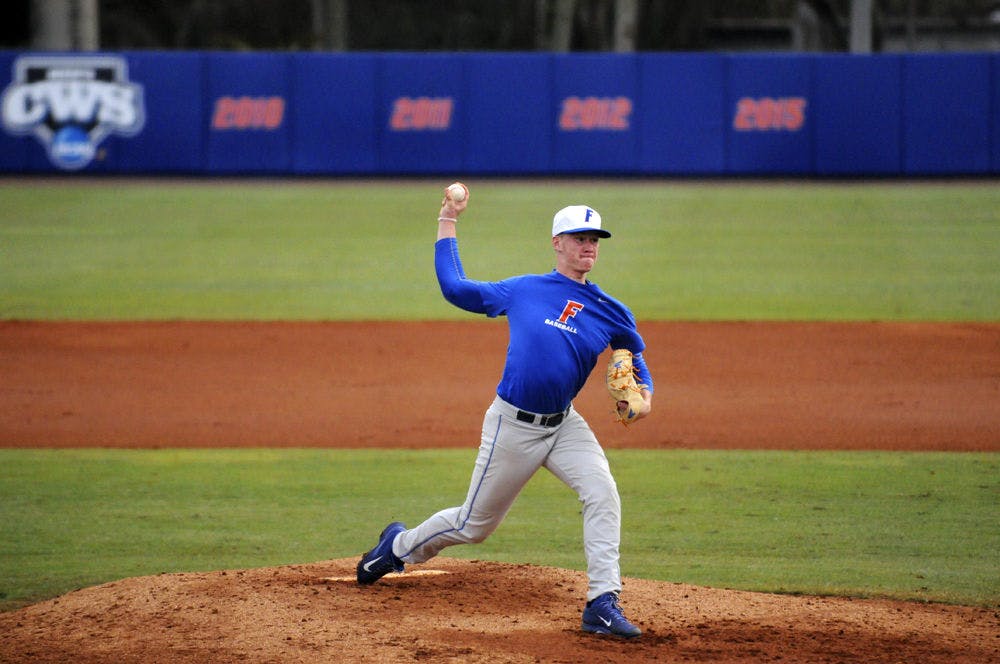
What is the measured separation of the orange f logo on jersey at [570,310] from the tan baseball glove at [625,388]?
26 centimetres

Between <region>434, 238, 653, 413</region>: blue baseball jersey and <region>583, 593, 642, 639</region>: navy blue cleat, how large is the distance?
848mm

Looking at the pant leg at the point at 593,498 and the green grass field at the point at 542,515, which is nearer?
the pant leg at the point at 593,498

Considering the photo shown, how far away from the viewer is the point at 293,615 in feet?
19.1

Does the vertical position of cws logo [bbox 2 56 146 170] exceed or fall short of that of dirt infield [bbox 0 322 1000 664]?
it exceeds it

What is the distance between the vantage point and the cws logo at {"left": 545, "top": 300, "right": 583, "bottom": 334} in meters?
5.69

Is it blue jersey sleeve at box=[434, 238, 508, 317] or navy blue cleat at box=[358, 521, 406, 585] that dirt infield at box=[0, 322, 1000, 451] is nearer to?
navy blue cleat at box=[358, 521, 406, 585]

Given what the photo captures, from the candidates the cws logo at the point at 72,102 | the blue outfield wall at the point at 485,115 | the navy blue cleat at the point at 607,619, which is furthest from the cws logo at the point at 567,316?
the cws logo at the point at 72,102

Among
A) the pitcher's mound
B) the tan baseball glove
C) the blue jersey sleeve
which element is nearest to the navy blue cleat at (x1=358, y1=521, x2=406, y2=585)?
the pitcher's mound

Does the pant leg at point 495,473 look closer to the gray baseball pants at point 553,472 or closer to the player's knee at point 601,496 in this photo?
the gray baseball pants at point 553,472

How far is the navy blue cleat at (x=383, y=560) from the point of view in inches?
243

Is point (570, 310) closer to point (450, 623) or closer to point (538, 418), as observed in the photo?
point (538, 418)

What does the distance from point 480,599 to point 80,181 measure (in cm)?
2357

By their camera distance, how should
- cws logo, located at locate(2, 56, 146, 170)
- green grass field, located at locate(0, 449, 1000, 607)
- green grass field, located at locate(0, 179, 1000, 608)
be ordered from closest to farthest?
green grass field, located at locate(0, 449, 1000, 607) → green grass field, located at locate(0, 179, 1000, 608) → cws logo, located at locate(2, 56, 146, 170)

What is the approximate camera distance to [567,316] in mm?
5723
